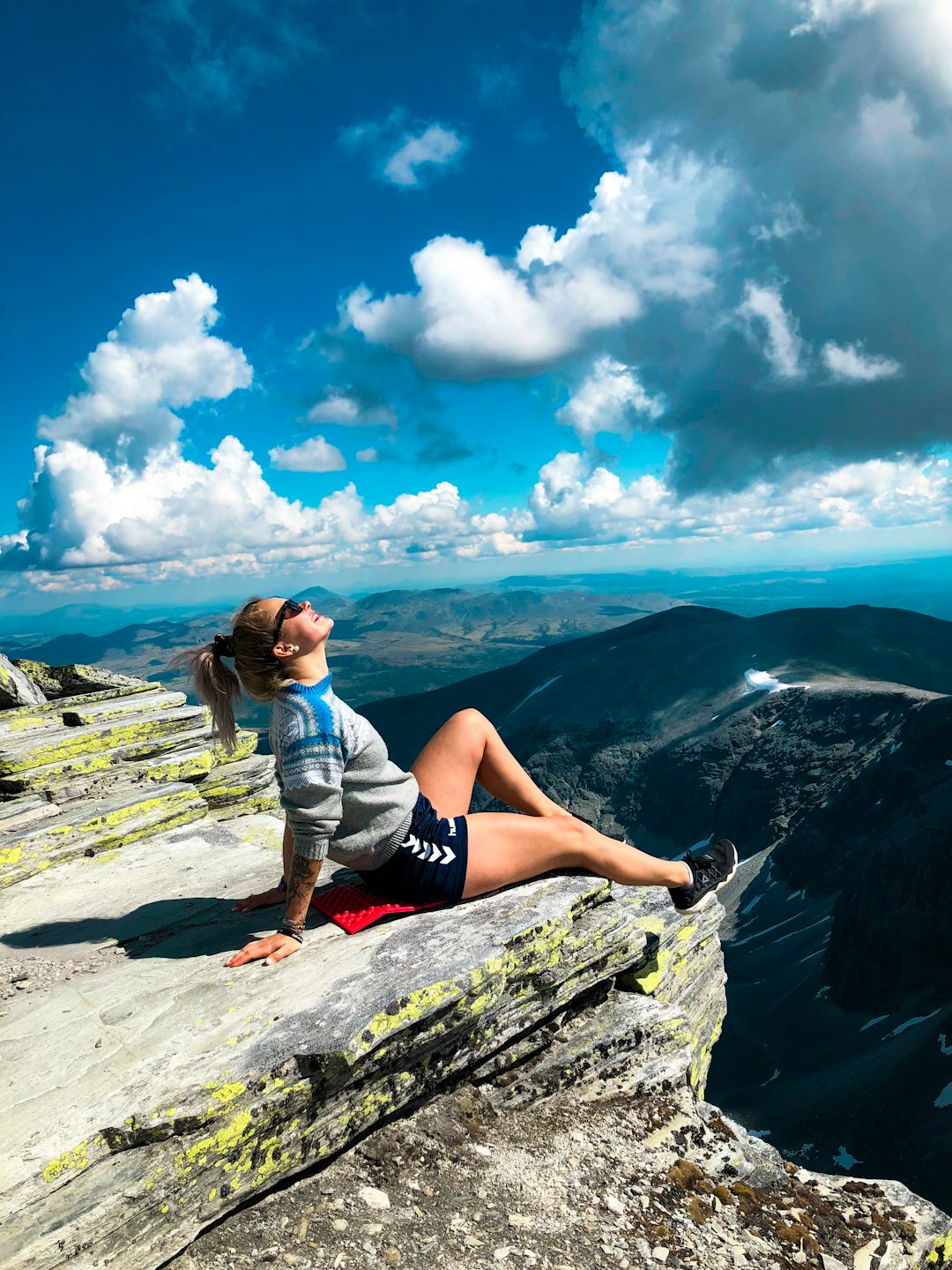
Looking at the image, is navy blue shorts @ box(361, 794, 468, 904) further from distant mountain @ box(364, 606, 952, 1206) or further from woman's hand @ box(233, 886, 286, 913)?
distant mountain @ box(364, 606, 952, 1206)

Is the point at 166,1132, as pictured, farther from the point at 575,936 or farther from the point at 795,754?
the point at 795,754

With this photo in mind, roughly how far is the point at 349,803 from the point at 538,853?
2.11 metres

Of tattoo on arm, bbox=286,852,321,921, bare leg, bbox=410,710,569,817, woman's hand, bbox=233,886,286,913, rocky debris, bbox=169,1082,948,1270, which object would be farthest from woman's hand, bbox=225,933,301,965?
bare leg, bbox=410,710,569,817

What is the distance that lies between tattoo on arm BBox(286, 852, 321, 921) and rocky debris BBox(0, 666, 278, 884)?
14.8 feet

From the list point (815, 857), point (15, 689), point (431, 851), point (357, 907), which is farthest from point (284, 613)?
point (815, 857)

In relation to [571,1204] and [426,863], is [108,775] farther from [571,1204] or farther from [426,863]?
[571,1204]

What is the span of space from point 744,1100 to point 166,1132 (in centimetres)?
8800

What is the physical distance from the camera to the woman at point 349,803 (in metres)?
5.76

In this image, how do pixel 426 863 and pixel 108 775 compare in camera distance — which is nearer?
pixel 426 863

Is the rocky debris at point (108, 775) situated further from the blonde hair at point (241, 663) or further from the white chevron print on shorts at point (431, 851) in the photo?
the white chevron print on shorts at point (431, 851)

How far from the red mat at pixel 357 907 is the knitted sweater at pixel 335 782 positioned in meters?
0.47

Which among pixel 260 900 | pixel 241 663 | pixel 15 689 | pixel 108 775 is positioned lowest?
pixel 260 900

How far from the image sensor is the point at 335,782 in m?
5.76

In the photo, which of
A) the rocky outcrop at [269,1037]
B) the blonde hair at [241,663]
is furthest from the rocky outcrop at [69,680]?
the blonde hair at [241,663]
